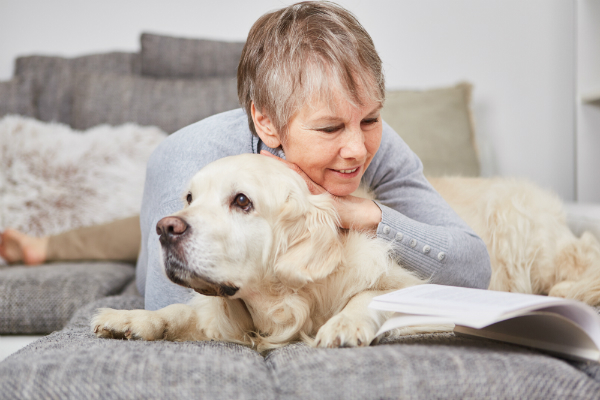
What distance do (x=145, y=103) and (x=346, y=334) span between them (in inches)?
82.7

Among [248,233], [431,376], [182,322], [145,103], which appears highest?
[145,103]

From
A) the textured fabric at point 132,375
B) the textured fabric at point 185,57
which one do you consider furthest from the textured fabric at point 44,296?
the textured fabric at point 185,57

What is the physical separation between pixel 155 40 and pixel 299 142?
1951mm

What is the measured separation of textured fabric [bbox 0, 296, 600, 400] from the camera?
705 mm

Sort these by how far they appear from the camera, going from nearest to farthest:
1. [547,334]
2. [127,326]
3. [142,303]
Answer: [547,334], [127,326], [142,303]

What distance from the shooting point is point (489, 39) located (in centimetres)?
309

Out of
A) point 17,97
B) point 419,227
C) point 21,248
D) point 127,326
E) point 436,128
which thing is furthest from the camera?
point 17,97

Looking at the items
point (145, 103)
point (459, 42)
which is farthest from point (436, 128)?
point (145, 103)

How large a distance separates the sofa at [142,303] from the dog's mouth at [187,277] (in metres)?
0.12

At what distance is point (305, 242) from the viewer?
101cm

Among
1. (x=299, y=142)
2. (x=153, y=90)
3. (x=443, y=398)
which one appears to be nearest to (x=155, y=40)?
(x=153, y=90)

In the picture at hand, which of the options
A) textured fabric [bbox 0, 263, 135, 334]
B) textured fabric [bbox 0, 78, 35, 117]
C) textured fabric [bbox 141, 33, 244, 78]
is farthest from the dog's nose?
textured fabric [bbox 0, 78, 35, 117]

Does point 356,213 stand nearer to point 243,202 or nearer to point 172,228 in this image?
point 243,202

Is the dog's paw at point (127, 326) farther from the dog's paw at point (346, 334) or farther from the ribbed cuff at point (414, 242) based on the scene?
the ribbed cuff at point (414, 242)
